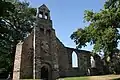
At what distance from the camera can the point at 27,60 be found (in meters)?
27.8

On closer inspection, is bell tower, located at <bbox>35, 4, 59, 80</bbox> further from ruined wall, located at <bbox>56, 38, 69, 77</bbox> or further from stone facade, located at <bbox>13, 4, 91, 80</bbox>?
ruined wall, located at <bbox>56, 38, 69, 77</bbox>

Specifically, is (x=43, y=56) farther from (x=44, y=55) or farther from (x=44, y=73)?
(x=44, y=73)

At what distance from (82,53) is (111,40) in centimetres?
1227

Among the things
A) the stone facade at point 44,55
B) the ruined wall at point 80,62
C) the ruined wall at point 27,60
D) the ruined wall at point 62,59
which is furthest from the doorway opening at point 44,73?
the ruined wall at point 80,62

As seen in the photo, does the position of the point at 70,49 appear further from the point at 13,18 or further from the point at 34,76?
the point at 13,18

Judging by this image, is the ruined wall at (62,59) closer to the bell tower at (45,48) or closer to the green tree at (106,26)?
the bell tower at (45,48)

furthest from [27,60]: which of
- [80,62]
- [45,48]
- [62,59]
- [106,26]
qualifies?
[106,26]

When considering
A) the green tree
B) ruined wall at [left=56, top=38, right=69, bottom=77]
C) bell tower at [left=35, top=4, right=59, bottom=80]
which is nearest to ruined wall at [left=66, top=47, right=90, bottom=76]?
ruined wall at [left=56, top=38, right=69, bottom=77]

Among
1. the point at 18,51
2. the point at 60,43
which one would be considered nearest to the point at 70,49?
the point at 60,43

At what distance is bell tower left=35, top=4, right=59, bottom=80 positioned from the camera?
28.2m

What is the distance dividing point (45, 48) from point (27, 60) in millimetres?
3279

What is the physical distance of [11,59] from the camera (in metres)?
34.8

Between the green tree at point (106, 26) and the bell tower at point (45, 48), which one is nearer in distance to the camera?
the green tree at point (106, 26)

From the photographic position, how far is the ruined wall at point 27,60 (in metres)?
27.0
